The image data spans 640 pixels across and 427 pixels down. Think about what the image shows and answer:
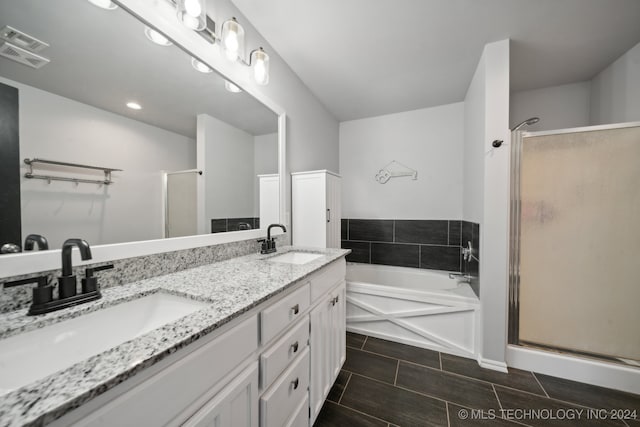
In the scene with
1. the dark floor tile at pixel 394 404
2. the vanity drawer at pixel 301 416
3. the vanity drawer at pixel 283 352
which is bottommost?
the dark floor tile at pixel 394 404

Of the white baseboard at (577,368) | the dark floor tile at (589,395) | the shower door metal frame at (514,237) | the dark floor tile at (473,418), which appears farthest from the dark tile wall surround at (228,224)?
the dark floor tile at (589,395)

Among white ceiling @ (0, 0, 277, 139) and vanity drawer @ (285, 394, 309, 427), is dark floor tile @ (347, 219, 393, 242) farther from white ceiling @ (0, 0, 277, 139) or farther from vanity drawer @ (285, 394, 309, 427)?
white ceiling @ (0, 0, 277, 139)

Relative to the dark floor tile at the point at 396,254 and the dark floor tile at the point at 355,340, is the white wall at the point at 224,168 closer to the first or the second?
the dark floor tile at the point at 355,340

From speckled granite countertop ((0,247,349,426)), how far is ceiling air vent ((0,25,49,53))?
2.69ft

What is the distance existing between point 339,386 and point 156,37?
2.27 m

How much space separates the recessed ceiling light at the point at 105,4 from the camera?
0.84 meters

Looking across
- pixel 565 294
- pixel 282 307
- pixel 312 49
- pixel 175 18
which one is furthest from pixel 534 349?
pixel 175 18

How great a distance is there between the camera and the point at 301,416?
1.04m

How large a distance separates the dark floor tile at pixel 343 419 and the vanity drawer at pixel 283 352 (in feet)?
1.90

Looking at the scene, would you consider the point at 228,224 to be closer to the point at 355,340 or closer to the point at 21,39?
the point at 21,39

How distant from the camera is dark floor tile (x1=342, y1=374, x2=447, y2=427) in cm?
128

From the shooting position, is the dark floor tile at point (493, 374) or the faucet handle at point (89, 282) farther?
the dark floor tile at point (493, 374)

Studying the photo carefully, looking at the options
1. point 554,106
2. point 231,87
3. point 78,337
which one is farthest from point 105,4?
point 554,106

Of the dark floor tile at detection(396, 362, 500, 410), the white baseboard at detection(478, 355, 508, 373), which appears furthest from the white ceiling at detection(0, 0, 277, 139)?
the white baseboard at detection(478, 355, 508, 373)
